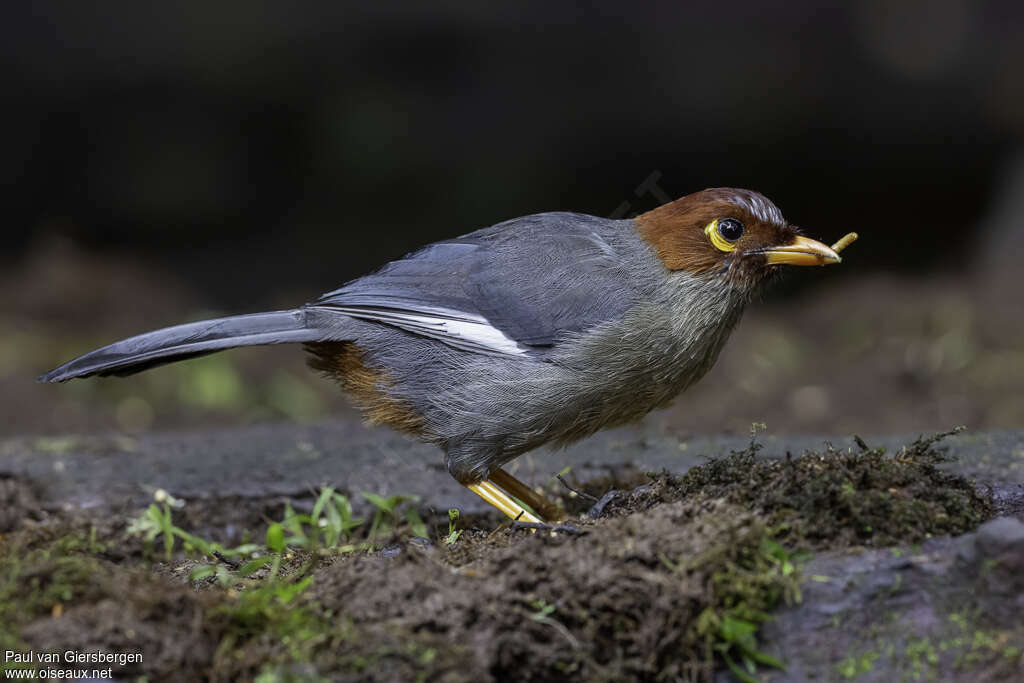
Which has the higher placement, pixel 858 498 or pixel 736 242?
pixel 736 242

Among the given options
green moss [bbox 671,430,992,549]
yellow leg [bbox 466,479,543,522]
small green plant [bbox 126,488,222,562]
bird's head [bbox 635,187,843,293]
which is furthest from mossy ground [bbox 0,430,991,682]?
bird's head [bbox 635,187,843,293]

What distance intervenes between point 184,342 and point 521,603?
2.19 metres

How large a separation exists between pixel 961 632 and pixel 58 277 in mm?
7854

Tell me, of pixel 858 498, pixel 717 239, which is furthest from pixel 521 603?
pixel 717 239

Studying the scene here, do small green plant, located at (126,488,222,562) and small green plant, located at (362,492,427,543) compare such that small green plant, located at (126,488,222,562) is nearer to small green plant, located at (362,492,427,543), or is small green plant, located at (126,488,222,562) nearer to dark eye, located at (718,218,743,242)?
small green plant, located at (362,492,427,543)

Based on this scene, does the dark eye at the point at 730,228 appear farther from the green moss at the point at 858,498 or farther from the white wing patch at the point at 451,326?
the green moss at the point at 858,498

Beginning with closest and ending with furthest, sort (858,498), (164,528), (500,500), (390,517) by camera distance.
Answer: (858,498) < (500,500) < (164,528) < (390,517)

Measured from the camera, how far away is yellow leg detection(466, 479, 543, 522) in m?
4.09

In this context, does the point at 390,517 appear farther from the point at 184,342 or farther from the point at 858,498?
the point at 858,498

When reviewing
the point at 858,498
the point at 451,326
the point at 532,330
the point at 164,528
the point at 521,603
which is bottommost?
the point at 521,603

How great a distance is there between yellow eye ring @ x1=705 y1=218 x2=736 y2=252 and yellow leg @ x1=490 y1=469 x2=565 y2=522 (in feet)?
4.07

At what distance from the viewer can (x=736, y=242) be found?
4270 millimetres

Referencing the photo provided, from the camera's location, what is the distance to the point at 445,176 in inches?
336

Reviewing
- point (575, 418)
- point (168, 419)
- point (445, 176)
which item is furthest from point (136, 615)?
point (445, 176)
